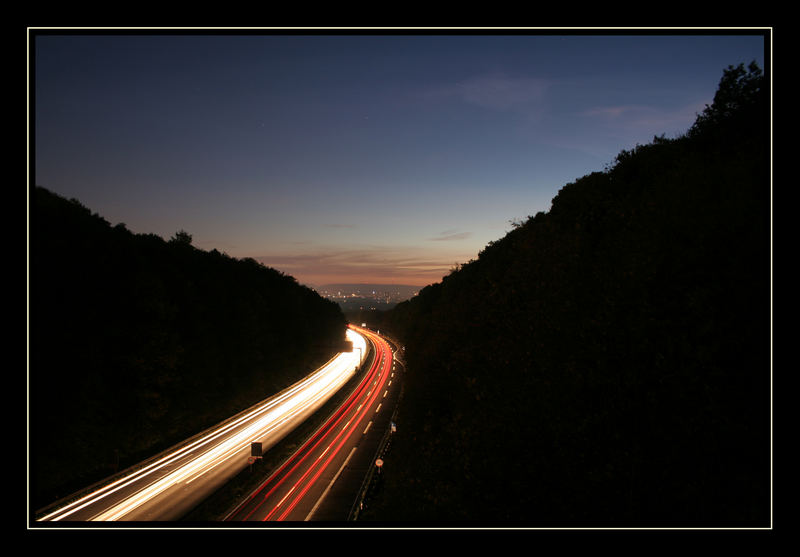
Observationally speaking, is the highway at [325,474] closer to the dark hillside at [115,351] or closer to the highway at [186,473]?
the highway at [186,473]

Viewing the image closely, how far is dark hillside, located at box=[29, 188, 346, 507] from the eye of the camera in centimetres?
1137

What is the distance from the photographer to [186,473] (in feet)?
42.2

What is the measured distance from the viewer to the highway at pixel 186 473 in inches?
398

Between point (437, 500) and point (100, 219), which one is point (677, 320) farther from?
point (100, 219)

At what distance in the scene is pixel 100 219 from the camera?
18.5m

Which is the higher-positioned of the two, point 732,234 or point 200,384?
point 732,234

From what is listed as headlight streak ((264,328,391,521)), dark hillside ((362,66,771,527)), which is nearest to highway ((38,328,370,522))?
headlight streak ((264,328,391,521))

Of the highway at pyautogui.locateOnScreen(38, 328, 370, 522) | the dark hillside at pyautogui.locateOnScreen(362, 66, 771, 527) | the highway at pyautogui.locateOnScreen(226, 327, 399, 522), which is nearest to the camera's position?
the dark hillside at pyautogui.locateOnScreen(362, 66, 771, 527)

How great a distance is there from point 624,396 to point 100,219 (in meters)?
24.5

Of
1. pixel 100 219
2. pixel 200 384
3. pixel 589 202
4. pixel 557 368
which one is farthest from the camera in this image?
pixel 200 384

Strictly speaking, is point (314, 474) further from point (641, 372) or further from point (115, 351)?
point (641, 372)

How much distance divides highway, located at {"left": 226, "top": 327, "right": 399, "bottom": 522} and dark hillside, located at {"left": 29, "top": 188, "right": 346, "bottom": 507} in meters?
6.12

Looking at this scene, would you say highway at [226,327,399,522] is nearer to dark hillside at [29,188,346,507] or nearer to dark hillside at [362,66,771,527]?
dark hillside at [362,66,771,527]
